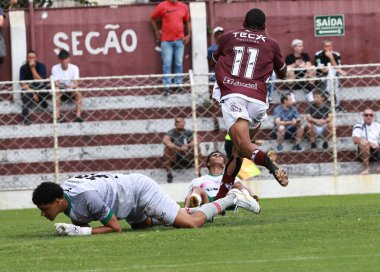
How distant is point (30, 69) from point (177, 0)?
3576mm

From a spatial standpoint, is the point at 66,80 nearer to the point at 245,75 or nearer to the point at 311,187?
the point at 311,187

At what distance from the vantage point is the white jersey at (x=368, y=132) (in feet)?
81.9

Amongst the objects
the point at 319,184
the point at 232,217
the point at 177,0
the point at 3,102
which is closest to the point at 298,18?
the point at 177,0

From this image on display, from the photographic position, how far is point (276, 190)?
24.7 meters

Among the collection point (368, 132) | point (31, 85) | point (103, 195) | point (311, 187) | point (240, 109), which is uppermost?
point (31, 85)

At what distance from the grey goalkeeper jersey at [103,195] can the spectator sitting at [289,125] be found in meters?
11.6

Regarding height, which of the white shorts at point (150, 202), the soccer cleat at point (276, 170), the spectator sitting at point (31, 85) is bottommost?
the white shorts at point (150, 202)

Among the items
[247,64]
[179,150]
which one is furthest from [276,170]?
[179,150]

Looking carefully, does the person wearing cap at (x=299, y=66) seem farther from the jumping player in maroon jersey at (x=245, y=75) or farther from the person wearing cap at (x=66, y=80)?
the jumping player in maroon jersey at (x=245, y=75)

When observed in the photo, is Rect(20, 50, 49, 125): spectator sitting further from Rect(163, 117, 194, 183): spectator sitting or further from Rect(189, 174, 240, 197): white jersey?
Rect(189, 174, 240, 197): white jersey

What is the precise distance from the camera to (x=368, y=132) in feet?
82.3

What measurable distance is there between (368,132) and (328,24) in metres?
3.95

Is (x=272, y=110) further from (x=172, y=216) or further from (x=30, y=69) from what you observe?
(x=172, y=216)

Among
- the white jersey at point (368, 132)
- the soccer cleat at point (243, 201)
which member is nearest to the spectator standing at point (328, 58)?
the white jersey at point (368, 132)
